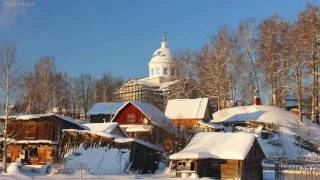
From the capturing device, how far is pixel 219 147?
29.1 meters

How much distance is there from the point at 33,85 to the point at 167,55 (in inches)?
1811

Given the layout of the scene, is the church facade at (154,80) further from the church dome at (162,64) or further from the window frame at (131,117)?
the window frame at (131,117)

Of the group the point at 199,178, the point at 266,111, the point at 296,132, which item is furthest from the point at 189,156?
the point at 266,111

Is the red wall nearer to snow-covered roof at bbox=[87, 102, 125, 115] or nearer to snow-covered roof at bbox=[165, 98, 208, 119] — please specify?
snow-covered roof at bbox=[165, 98, 208, 119]

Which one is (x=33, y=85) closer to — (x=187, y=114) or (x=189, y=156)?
(x=187, y=114)

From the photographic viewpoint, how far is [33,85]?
208ft

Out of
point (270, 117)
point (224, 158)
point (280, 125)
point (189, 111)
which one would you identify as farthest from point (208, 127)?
point (224, 158)

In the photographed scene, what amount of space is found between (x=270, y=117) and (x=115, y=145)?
25.1 metres

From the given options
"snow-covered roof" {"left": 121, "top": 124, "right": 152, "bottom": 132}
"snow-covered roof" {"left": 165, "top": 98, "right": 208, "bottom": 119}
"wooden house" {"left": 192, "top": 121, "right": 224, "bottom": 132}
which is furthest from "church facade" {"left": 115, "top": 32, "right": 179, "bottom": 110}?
"snow-covered roof" {"left": 121, "top": 124, "right": 152, "bottom": 132}

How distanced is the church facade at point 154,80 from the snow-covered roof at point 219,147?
66.5 m

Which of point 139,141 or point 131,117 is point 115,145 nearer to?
point 139,141

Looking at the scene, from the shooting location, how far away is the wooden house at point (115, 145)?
32.4m

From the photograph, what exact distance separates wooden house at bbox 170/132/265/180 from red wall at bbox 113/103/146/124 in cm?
2093

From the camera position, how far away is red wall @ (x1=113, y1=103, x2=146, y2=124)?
51.2 meters
